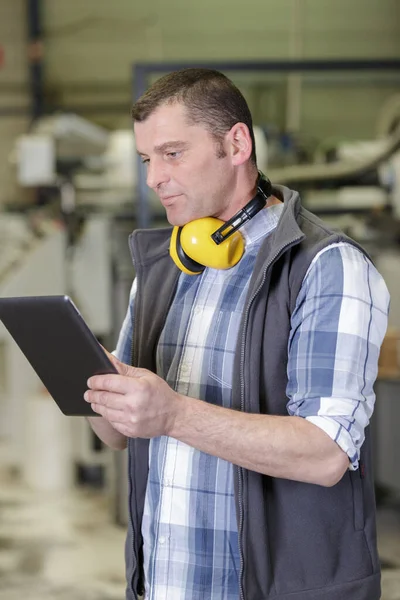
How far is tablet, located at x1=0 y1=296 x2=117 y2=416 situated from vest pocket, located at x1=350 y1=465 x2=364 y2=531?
1.28 feet

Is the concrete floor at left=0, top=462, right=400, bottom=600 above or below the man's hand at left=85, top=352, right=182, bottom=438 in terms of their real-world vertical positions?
below

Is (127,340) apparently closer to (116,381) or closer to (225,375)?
(225,375)

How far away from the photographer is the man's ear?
138 centimetres

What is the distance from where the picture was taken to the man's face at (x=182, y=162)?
4.41 feet

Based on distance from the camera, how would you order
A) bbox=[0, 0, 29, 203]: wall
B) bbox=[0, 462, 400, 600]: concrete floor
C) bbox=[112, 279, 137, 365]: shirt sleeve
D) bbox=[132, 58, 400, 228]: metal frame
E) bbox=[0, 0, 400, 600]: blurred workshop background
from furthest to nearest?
bbox=[0, 0, 29, 203]: wall
bbox=[132, 58, 400, 228]: metal frame
bbox=[0, 0, 400, 600]: blurred workshop background
bbox=[0, 462, 400, 600]: concrete floor
bbox=[112, 279, 137, 365]: shirt sleeve

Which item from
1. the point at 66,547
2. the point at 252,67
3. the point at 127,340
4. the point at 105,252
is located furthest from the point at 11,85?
the point at 127,340

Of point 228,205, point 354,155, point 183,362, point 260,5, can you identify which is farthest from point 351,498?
point 260,5

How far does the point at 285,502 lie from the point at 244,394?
169 mm

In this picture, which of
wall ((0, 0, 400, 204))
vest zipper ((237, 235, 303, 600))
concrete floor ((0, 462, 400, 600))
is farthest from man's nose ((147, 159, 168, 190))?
wall ((0, 0, 400, 204))

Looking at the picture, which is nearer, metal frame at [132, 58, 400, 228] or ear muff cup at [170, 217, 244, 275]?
ear muff cup at [170, 217, 244, 275]

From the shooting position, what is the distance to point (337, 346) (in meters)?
1.23

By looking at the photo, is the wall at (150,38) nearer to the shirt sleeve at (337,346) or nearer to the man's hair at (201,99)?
the man's hair at (201,99)

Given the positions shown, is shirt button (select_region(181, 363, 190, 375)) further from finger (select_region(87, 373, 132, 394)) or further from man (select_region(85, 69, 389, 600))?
finger (select_region(87, 373, 132, 394))

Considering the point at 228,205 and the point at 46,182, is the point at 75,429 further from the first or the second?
the point at 228,205
